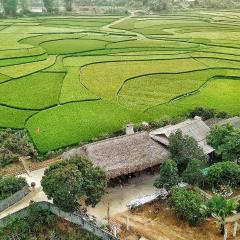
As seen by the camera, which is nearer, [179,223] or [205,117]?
[179,223]

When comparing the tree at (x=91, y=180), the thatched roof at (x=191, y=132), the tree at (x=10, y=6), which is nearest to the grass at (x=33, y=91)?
the thatched roof at (x=191, y=132)

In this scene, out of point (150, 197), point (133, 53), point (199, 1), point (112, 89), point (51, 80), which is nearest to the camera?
point (150, 197)

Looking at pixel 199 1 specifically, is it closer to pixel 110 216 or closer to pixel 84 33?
pixel 84 33

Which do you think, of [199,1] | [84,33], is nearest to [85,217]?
[84,33]

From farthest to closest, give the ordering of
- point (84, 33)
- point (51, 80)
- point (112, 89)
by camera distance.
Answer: point (84, 33) < point (51, 80) < point (112, 89)

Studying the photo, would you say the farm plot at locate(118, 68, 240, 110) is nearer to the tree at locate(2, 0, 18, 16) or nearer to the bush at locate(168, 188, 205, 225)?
the bush at locate(168, 188, 205, 225)

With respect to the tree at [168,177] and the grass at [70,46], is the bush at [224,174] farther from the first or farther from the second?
the grass at [70,46]

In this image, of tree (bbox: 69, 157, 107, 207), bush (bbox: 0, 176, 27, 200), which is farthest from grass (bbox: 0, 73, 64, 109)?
tree (bbox: 69, 157, 107, 207)
